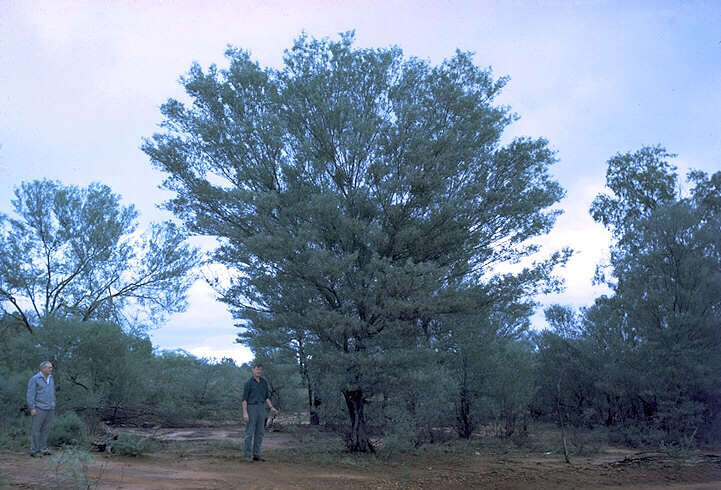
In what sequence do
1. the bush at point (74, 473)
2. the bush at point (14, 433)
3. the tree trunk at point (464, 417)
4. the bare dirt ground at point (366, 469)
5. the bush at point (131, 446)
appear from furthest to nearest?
the tree trunk at point (464, 417) → the bush at point (14, 433) → the bush at point (131, 446) → the bare dirt ground at point (366, 469) → the bush at point (74, 473)

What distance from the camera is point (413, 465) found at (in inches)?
505

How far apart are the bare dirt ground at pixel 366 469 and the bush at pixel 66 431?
1.87m

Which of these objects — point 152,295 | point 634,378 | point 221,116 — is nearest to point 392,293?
point 221,116

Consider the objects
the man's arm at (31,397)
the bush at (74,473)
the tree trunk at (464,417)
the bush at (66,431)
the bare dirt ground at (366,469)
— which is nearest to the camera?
the bush at (74,473)

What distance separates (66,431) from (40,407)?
264 centimetres

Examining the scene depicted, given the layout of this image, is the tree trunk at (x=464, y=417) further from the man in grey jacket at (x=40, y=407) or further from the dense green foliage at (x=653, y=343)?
the man in grey jacket at (x=40, y=407)

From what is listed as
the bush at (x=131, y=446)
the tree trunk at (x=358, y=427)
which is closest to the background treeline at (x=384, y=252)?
the tree trunk at (x=358, y=427)

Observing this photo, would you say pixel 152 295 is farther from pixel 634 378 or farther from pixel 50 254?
pixel 634 378

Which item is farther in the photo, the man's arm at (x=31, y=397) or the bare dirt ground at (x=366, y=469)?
the man's arm at (x=31, y=397)

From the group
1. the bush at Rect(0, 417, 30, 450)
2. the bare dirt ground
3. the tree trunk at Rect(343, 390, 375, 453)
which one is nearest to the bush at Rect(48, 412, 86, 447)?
the bush at Rect(0, 417, 30, 450)

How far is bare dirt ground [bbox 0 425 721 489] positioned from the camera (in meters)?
9.30

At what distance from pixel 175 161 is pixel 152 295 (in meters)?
13.0

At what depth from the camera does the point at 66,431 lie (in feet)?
44.1

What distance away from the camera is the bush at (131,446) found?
1184cm
